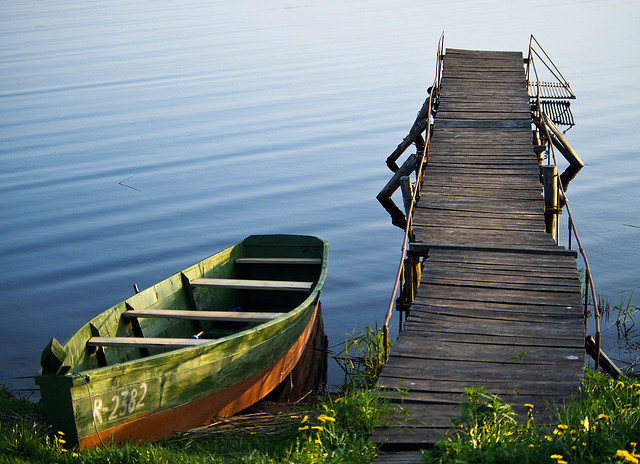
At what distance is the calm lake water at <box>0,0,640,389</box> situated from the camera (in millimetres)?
13570

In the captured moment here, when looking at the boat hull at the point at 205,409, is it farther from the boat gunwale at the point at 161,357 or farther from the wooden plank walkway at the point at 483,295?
the wooden plank walkway at the point at 483,295

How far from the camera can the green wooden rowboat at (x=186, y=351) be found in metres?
6.48

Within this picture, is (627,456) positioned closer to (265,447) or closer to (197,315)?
(265,447)

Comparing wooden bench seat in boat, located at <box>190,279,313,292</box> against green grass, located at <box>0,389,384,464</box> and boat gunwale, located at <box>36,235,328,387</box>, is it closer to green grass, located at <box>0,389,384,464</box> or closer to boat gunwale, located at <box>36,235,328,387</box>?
boat gunwale, located at <box>36,235,328,387</box>

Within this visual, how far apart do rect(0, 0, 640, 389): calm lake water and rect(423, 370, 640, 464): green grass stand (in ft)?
16.1

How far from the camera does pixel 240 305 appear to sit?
10891mm

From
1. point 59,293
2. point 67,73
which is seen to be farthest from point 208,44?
point 59,293

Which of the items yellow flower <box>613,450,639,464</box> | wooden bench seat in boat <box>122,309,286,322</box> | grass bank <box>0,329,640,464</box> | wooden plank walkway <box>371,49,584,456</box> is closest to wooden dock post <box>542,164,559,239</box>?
wooden plank walkway <box>371,49,584,456</box>

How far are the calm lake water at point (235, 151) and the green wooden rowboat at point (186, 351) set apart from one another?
66.2 inches

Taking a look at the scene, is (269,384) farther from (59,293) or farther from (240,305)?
(59,293)

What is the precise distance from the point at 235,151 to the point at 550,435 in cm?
1723

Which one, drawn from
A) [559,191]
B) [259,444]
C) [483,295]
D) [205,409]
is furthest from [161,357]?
[559,191]

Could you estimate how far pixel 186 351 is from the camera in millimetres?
7133

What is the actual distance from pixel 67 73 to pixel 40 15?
28551 millimetres
